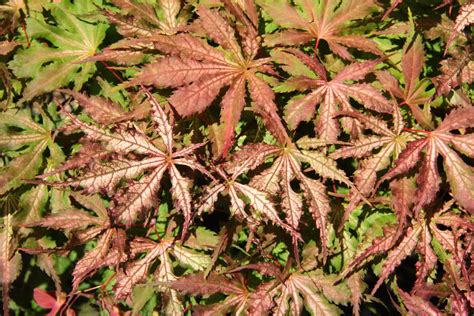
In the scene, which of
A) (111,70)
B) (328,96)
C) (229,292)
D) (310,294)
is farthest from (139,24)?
(310,294)

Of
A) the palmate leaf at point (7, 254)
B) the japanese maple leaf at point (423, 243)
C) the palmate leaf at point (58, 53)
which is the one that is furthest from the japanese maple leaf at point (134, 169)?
the japanese maple leaf at point (423, 243)

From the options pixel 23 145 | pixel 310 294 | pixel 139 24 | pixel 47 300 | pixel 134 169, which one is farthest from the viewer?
pixel 47 300

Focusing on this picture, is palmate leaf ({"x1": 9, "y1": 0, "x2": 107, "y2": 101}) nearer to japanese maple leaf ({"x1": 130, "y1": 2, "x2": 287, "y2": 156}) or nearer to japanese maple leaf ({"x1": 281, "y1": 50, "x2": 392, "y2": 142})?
japanese maple leaf ({"x1": 130, "y1": 2, "x2": 287, "y2": 156})

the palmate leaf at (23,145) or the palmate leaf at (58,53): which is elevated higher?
the palmate leaf at (58,53)

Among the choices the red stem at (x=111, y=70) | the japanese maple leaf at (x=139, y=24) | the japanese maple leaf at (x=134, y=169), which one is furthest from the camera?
the red stem at (x=111, y=70)

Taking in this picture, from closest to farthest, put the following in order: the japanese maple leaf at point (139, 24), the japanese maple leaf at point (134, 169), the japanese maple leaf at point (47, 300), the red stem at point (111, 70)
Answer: the japanese maple leaf at point (134, 169), the japanese maple leaf at point (139, 24), the red stem at point (111, 70), the japanese maple leaf at point (47, 300)

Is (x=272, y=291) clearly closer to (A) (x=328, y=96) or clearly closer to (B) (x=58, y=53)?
(A) (x=328, y=96)

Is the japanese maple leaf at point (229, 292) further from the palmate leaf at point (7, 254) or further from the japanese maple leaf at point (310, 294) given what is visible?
the palmate leaf at point (7, 254)
